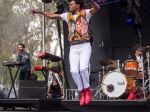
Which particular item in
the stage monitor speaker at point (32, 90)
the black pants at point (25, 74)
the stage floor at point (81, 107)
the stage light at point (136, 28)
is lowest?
the stage floor at point (81, 107)

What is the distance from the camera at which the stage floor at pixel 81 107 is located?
5.80 metres

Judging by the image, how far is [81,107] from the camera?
21.3ft

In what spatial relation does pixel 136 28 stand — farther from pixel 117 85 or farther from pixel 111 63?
pixel 117 85

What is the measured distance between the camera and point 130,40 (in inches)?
416

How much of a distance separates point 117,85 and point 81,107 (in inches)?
73.2

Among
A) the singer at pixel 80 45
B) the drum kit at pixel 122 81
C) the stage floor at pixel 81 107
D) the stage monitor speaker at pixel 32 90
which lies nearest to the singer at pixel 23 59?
the stage monitor speaker at pixel 32 90

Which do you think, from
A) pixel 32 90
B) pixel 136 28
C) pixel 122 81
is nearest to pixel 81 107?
pixel 32 90

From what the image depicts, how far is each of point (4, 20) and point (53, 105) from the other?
61.6 feet

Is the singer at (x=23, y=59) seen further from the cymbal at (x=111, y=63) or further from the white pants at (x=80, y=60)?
the white pants at (x=80, y=60)

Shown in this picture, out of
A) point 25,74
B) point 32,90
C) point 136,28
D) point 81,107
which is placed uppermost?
point 136,28

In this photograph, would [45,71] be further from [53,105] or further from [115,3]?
[115,3]

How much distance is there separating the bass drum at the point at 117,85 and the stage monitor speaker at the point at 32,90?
1.76m

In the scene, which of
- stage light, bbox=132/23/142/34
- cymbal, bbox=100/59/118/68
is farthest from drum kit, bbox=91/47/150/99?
stage light, bbox=132/23/142/34

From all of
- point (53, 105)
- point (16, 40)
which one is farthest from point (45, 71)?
point (16, 40)
